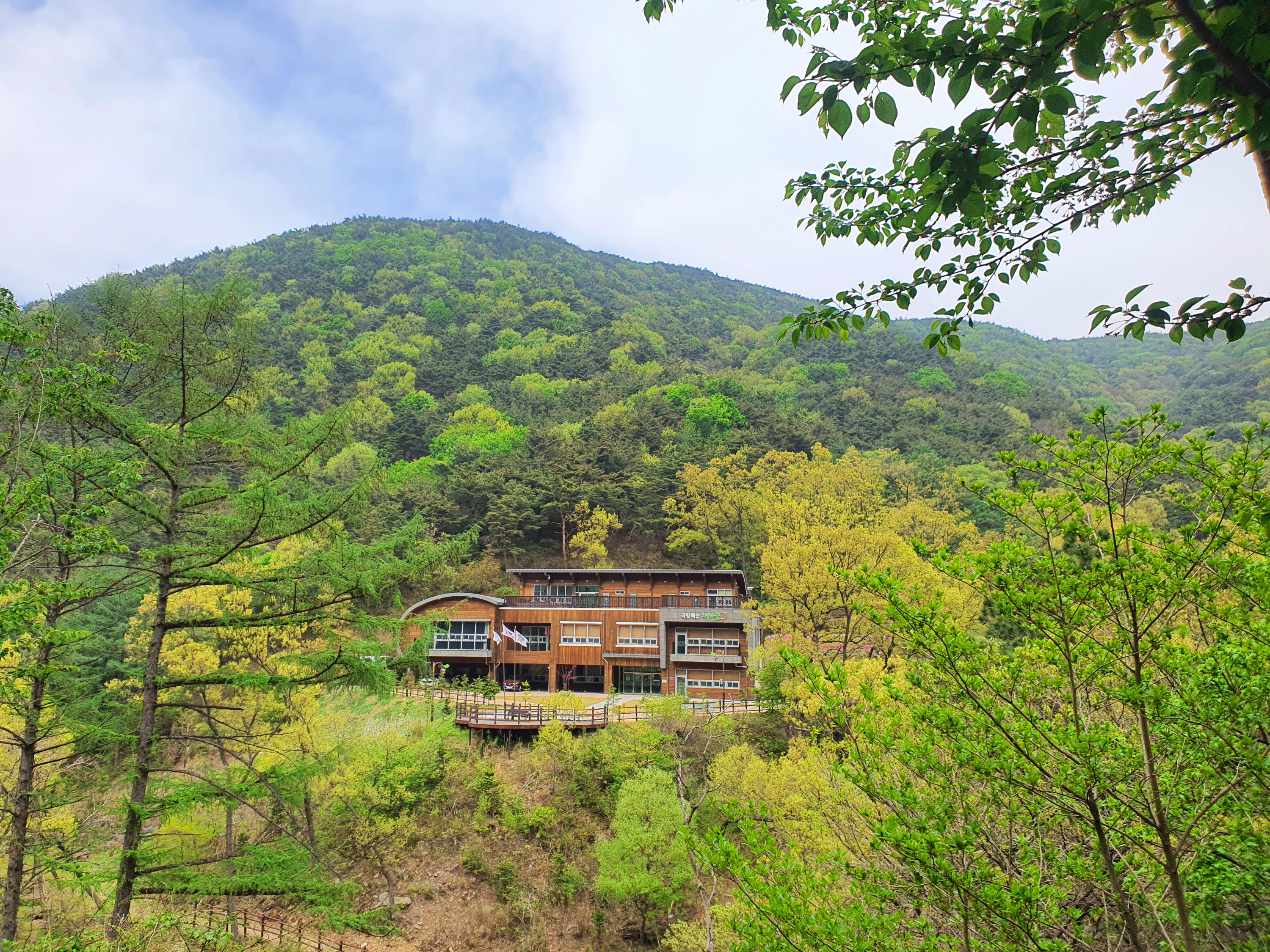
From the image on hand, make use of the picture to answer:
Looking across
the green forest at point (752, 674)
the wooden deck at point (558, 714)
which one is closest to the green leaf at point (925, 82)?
the green forest at point (752, 674)

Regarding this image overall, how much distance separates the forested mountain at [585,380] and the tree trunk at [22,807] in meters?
4.25

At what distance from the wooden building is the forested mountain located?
255 inches

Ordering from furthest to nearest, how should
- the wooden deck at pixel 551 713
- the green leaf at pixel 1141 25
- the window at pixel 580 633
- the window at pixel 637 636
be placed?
the window at pixel 580 633 → the window at pixel 637 636 → the wooden deck at pixel 551 713 → the green leaf at pixel 1141 25

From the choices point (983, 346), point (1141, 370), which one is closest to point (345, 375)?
point (983, 346)

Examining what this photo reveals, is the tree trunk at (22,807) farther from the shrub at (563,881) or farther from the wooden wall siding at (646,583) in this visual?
the wooden wall siding at (646,583)

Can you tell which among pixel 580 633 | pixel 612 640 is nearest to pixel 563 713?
pixel 612 640

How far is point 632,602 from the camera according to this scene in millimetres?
27750

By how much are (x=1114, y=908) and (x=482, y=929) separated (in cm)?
1580

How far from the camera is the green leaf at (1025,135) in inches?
73.2

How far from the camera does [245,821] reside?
61.1 feet

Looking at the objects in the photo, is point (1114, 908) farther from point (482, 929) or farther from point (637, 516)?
point (637, 516)

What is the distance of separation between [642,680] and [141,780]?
2078 cm

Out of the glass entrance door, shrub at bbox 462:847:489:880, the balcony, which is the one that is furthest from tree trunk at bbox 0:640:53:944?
the balcony

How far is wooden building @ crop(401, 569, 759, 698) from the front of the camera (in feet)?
84.1
